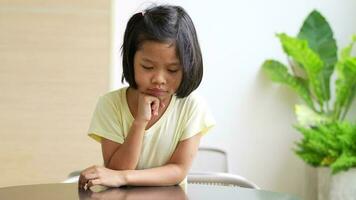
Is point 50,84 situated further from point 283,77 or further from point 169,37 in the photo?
point 169,37

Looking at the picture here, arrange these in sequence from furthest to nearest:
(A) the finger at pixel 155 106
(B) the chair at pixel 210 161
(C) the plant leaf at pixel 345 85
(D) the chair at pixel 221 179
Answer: (C) the plant leaf at pixel 345 85
(B) the chair at pixel 210 161
(D) the chair at pixel 221 179
(A) the finger at pixel 155 106

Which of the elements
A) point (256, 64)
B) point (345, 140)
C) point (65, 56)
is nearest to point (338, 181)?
point (345, 140)

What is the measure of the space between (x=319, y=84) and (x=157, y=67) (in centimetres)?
258

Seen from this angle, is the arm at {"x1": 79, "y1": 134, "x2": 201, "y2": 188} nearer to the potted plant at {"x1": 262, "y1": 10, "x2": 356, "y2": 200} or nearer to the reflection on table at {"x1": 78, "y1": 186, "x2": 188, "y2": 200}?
the reflection on table at {"x1": 78, "y1": 186, "x2": 188, "y2": 200}

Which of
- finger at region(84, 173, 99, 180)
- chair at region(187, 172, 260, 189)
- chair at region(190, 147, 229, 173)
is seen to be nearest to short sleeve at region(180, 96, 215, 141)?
finger at region(84, 173, 99, 180)

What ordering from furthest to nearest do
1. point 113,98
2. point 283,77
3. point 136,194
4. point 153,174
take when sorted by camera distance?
point 283,77
point 113,98
point 153,174
point 136,194

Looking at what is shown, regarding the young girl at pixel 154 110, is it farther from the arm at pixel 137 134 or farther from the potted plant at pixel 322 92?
the potted plant at pixel 322 92

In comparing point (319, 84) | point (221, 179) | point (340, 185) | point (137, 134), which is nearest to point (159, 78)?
point (137, 134)

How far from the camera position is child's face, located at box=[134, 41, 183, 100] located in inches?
61.7

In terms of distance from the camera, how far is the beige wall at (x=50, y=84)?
320 cm

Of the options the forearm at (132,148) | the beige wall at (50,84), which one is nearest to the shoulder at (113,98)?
the forearm at (132,148)

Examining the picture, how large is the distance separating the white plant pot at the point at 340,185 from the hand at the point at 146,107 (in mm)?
→ 2221

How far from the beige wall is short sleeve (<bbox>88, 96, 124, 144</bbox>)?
1518 millimetres

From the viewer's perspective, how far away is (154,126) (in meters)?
1.71
